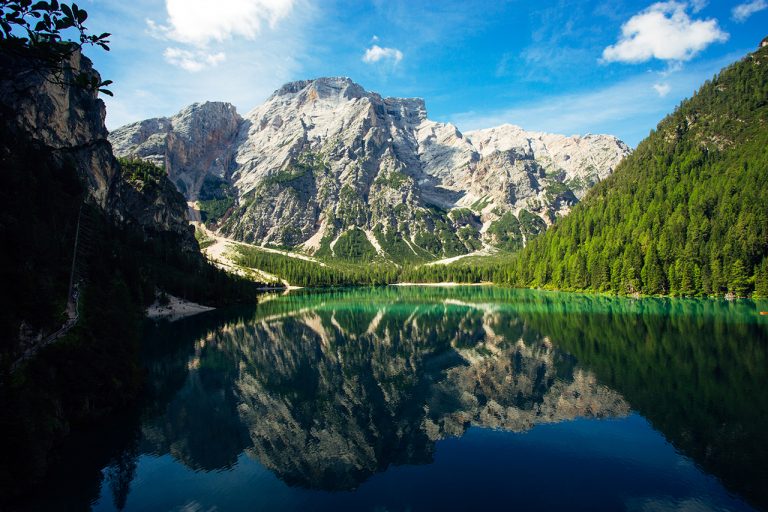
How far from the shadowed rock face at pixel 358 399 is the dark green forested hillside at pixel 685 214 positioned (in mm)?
67744

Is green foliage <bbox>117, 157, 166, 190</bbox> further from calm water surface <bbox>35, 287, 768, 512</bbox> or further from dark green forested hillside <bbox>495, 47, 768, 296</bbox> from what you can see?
dark green forested hillside <bbox>495, 47, 768, 296</bbox>

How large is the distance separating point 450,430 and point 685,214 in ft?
393

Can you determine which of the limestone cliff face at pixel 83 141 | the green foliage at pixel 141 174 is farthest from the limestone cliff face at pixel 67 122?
the green foliage at pixel 141 174

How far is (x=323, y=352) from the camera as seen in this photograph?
56.4m

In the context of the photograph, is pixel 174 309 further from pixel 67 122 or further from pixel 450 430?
pixel 450 430

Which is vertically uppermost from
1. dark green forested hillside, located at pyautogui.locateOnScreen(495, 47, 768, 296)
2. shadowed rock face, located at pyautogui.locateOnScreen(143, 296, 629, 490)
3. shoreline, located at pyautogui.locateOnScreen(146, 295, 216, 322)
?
dark green forested hillside, located at pyautogui.locateOnScreen(495, 47, 768, 296)

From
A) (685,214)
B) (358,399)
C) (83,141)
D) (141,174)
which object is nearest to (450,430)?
(358,399)

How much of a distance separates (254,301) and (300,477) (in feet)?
419

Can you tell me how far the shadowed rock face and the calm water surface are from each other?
188 mm

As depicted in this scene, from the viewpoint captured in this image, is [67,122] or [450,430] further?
[67,122]

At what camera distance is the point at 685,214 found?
116 metres

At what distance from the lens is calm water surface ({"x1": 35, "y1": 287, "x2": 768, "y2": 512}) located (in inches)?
794

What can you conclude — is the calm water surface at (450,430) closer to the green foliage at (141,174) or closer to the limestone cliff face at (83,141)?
the limestone cliff face at (83,141)

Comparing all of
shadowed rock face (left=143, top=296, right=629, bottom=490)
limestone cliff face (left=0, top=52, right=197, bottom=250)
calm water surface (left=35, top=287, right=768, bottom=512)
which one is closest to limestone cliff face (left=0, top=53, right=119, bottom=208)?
limestone cliff face (left=0, top=52, right=197, bottom=250)
